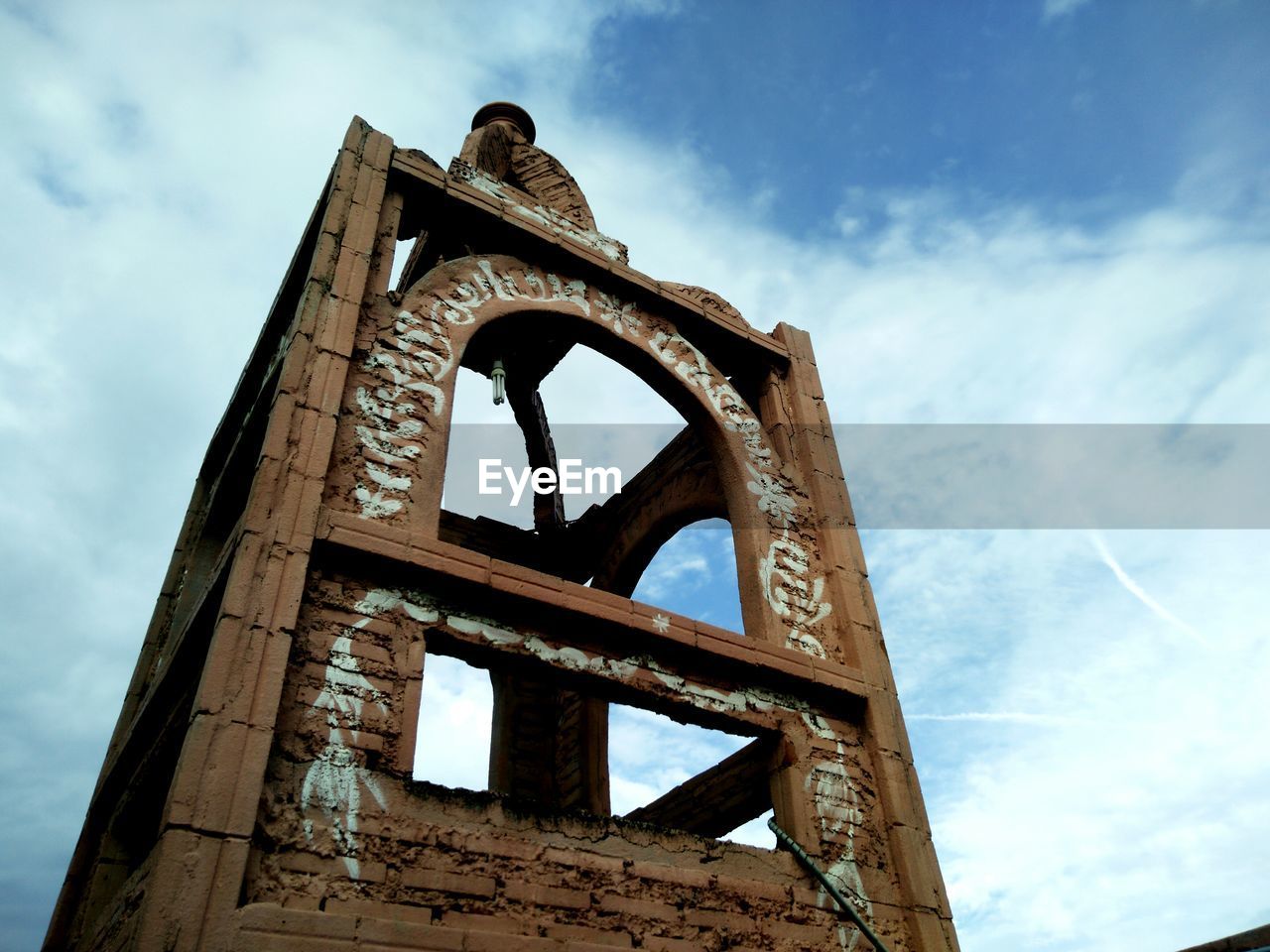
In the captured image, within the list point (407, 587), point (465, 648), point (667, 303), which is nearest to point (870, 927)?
point (465, 648)

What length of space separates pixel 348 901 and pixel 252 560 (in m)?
1.64

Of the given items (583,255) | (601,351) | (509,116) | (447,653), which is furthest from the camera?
(509,116)

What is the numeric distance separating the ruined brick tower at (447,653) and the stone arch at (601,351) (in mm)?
23

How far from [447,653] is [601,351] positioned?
10.8ft

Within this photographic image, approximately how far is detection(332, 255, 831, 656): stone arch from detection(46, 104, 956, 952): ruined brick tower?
2cm

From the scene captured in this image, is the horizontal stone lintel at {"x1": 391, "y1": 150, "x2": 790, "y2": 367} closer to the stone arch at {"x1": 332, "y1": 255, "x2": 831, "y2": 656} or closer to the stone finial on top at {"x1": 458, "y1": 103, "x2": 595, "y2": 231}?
the stone arch at {"x1": 332, "y1": 255, "x2": 831, "y2": 656}

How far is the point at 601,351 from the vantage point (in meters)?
7.47

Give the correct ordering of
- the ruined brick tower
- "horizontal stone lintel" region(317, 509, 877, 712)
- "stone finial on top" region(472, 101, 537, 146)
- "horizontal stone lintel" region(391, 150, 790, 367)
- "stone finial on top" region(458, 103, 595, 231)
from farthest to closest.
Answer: "stone finial on top" region(472, 101, 537, 146), "stone finial on top" region(458, 103, 595, 231), "horizontal stone lintel" region(391, 150, 790, 367), "horizontal stone lintel" region(317, 509, 877, 712), the ruined brick tower

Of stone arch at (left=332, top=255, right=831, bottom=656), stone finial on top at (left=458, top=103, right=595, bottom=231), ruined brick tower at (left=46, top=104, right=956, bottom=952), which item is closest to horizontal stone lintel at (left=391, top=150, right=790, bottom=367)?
ruined brick tower at (left=46, top=104, right=956, bottom=952)

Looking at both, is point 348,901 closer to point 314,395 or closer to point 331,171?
point 314,395

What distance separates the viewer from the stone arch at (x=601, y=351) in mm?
5281

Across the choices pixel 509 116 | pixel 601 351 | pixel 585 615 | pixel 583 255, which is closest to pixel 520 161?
pixel 509 116

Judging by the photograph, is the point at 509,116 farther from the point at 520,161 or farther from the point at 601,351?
the point at 601,351

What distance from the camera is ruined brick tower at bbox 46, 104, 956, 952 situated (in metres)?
3.88
